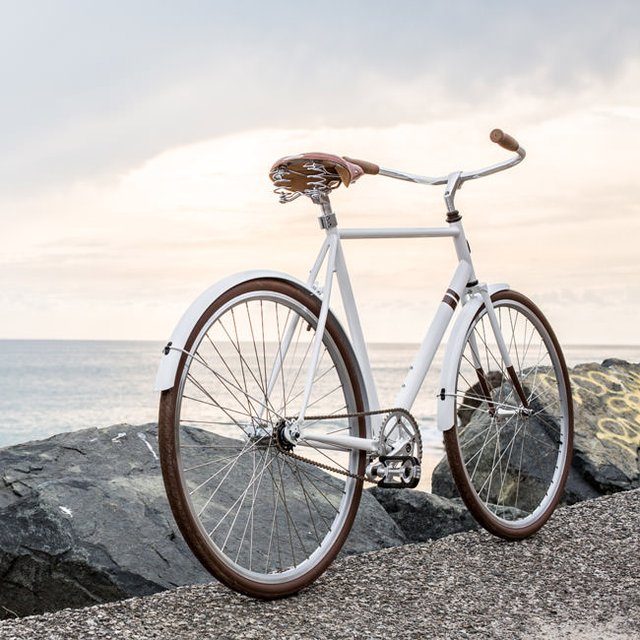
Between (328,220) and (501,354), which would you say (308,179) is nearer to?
(328,220)

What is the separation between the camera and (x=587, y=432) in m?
6.66

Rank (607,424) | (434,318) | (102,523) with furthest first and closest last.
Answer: (607,424), (434,318), (102,523)

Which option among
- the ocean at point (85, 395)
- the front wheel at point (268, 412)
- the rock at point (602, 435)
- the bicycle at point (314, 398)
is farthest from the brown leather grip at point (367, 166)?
the ocean at point (85, 395)

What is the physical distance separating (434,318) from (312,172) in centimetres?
103

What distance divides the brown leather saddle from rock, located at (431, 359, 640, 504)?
324cm

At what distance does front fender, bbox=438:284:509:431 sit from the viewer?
4.19 metres

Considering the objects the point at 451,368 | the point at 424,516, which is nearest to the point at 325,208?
the point at 451,368

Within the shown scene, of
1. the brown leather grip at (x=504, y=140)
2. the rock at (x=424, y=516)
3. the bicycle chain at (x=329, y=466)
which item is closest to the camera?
the bicycle chain at (x=329, y=466)

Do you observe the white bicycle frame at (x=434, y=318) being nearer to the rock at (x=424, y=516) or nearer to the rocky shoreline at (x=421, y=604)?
the rocky shoreline at (x=421, y=604)

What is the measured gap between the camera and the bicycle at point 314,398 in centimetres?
337

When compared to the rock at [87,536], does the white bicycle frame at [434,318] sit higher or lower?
higher

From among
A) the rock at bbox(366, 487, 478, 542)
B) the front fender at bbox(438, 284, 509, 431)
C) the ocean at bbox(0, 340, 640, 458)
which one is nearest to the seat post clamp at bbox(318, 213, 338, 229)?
the front fender at bbox(438, 284, 509, 431)

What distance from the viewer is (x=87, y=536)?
13.4 ft

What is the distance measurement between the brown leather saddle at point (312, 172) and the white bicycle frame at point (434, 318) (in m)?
0.09
